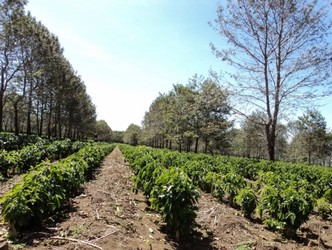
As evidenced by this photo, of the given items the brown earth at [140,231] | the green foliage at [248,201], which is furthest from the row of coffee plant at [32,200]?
the green foliage at [248,201]

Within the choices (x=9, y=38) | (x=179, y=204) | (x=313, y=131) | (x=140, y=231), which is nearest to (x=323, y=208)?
(x=179, y=204)

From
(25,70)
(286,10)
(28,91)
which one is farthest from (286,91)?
(28,91)

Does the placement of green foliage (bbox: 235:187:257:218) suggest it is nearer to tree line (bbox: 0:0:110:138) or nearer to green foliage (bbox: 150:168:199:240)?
green foliage (bbox: 150:168:199:240)

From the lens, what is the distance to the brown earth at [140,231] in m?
4.84

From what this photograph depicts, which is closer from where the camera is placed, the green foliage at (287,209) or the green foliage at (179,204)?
the green foliage at (179,204)

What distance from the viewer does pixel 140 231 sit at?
18.9ft

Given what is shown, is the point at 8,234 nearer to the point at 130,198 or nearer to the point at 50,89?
the point at 130,198

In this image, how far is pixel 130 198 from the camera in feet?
28.5

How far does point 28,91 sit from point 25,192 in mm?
35952

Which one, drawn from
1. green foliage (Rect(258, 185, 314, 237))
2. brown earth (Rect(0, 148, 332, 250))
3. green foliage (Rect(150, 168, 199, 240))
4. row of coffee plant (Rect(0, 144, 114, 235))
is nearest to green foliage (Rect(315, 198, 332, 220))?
brown earth (Rect(0, 148, 332, 250))

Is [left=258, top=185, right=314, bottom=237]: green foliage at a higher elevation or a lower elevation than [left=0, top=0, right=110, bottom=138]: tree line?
lower

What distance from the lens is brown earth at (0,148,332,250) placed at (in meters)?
4.84

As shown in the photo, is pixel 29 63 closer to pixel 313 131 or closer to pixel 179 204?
pixel 179 204

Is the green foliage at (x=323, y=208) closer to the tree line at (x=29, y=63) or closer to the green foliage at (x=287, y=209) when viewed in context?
the green foliage at (x=287, y=209)
